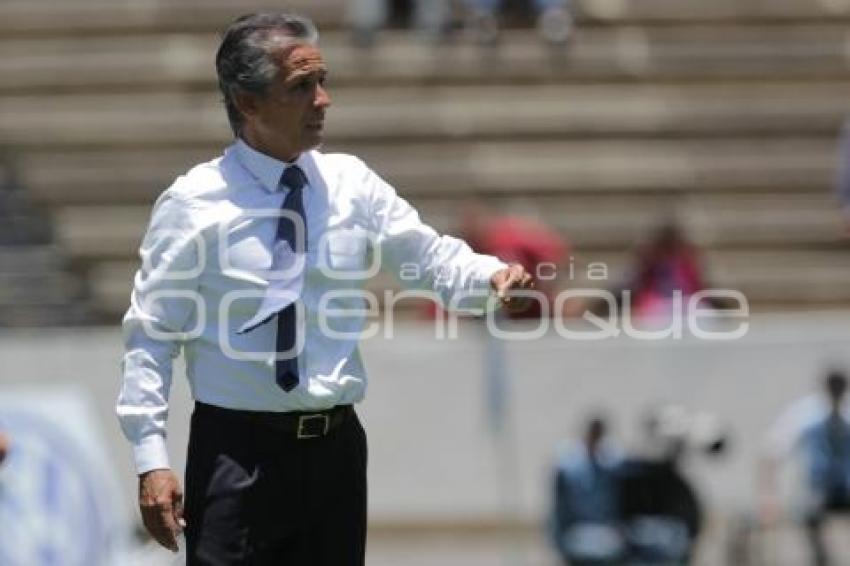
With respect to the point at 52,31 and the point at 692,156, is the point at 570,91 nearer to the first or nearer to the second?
the point at 692,156

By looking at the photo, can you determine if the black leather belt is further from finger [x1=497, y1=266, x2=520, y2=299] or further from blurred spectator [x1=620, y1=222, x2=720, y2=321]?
blurred spectator [x1=620, y1=222, x2=720, y2=321]

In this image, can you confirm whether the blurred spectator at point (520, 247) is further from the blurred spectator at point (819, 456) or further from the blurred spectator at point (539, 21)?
the blurred spectator at point (539, 21)

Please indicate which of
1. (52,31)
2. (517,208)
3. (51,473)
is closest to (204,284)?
(51,473)

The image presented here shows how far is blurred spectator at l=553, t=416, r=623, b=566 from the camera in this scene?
1063 cm

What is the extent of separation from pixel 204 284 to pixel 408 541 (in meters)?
5.81

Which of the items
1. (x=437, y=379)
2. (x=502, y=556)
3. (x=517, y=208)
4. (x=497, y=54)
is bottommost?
(x=502, y=556)

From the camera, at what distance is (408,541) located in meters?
10.8

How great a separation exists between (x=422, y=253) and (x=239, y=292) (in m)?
0.45

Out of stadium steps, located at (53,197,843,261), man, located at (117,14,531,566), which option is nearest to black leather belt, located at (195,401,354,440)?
man, located at (117,14,531,566)

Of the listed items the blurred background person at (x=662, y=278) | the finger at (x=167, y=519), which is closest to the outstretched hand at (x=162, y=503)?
the finger at (x=167, y=519)

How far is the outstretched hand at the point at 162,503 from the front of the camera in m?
5.02

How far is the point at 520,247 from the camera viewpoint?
11.4m

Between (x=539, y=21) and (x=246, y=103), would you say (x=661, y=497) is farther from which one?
(x=246, y=103)

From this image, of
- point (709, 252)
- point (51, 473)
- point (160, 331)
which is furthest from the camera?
point (709, 252)
